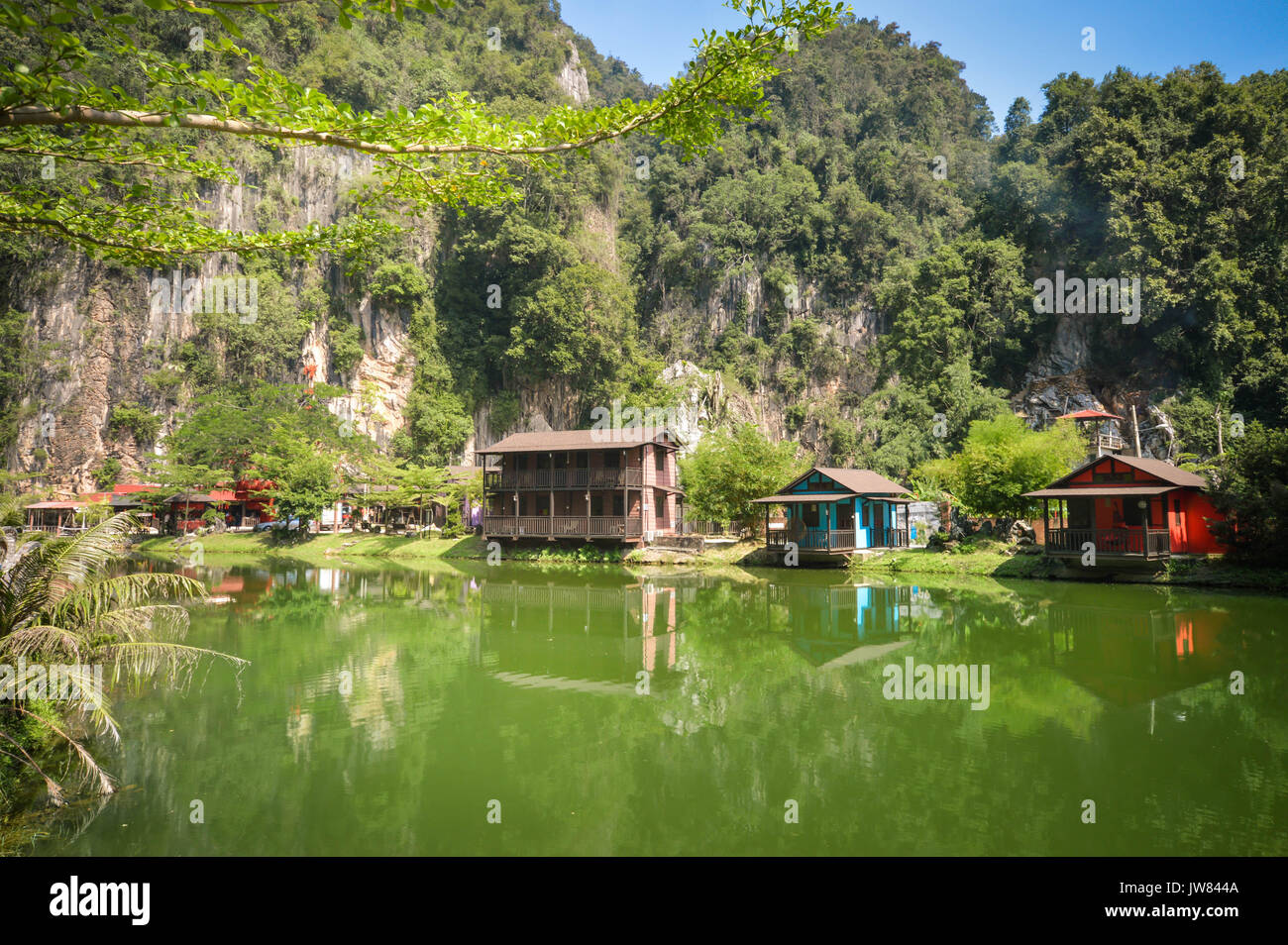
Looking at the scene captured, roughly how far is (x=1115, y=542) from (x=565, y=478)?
22.4 metres

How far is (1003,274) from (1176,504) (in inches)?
1058

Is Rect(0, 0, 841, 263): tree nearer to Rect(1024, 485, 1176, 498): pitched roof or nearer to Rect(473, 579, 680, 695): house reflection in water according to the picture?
Rect(473, 579, 680, 695): house reflection in water

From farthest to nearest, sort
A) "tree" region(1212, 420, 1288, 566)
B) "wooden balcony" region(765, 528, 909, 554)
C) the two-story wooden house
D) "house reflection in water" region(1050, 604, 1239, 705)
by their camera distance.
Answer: the two-story wooden house, "wooden balcony" region(765, 528, 909, 554), "tree" region(1212, 420, 1288, 566), "house reflection in water" region(1050, 604, 1239, 705)

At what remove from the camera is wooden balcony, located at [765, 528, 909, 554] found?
2738cm

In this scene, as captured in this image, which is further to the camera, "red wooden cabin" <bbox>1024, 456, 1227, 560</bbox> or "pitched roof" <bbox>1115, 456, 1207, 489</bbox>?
"pitched roof" <bbox>1115, 456, 1207, 489</bbox>

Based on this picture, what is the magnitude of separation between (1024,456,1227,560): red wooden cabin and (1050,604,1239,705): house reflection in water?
605cm

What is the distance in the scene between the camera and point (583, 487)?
3183 centimetres

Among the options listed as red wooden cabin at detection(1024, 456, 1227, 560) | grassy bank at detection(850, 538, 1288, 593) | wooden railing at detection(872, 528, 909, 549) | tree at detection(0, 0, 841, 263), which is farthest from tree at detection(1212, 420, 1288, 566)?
tree at detection(0, 0, 841, 263)

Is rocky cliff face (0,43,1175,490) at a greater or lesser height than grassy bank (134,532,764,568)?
greater

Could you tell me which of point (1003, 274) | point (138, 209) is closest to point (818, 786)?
point (138, 209)

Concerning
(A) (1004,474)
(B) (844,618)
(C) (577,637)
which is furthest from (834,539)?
(C) (577,637)

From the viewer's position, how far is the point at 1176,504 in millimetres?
22000

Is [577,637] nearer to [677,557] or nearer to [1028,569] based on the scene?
[677,557]

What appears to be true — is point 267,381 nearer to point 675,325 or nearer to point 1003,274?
point 675,325
